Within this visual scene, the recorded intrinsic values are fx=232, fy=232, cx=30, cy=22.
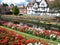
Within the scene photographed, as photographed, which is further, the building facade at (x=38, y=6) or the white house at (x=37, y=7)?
the white house at (x=37, y=7)

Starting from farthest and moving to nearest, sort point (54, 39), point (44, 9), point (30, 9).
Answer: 1. point (30, 9)
2. point (44, 9)
3. point (54, 39)

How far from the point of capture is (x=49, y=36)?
14930 mm

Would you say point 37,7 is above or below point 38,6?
below

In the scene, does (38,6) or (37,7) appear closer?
(37,7)

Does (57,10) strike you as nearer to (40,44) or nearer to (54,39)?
(54,39)

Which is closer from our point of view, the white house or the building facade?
the building facade

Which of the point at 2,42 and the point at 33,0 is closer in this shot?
the point at 2,42

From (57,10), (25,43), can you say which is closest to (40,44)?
(25,43)

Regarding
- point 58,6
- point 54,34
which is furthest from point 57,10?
point 54,34

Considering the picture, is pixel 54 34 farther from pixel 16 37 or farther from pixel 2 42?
pixel 2 42

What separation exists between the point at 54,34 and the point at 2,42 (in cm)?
577

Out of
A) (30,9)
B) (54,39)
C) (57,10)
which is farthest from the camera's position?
(30,9)

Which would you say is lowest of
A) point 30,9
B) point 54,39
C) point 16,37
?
point 30,9

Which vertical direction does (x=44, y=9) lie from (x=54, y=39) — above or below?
below
